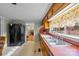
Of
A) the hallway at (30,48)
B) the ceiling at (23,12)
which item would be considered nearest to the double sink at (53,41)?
the hallway at (30,48)

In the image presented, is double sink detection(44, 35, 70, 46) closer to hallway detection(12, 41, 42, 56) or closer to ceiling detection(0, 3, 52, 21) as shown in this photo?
hallway detection(12, 41, 42, 56)

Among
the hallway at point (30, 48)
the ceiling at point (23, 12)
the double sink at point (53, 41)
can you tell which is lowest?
the hallway at point (30, 48)

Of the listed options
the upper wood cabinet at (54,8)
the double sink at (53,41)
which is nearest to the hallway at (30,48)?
the double sink at (53,41)

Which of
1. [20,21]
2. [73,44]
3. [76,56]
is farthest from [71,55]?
[20,21]

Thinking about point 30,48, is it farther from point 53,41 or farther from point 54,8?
point 54,8

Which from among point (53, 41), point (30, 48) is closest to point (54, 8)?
point (53, 41)

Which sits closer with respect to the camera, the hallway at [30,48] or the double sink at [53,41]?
the hallway at [30,48]

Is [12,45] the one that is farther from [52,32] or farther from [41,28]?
[52,32]

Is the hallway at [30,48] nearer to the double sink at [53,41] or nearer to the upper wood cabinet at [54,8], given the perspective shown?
the double sink at [53,41]

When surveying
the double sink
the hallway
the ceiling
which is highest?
the ceiling

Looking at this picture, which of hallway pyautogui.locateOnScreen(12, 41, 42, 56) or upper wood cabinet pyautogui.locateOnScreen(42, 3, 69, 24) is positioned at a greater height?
upper wood cabinet pyautogui.locateOnScreen(42, 3, 69, 24)

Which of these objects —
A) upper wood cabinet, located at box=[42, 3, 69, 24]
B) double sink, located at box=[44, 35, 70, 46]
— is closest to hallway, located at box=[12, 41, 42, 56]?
double sink, located at box=[44, 35, 70, 46]

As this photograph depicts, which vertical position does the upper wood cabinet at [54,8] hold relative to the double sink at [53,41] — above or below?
above

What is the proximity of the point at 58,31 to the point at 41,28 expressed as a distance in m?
0.42
